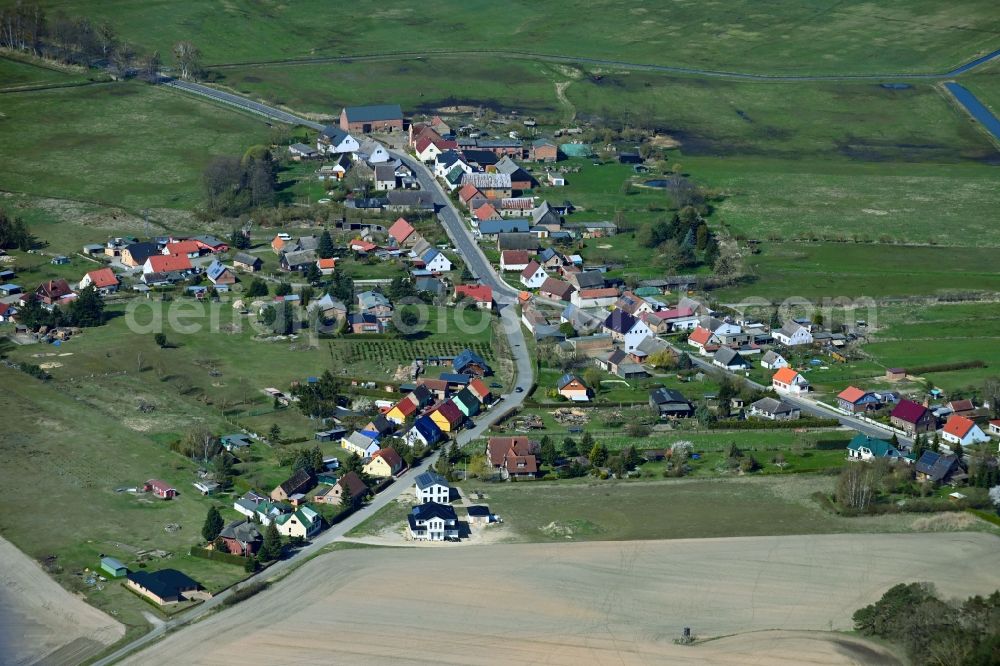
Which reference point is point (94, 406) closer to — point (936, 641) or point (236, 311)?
point (236, 311)

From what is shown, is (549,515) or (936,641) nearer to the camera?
(936,641)

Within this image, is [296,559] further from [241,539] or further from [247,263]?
[247,263]

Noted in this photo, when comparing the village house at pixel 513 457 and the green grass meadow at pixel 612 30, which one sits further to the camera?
the green grass meadow at pixel 612 30

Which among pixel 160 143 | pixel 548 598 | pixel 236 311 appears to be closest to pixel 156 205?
pixel 160 143

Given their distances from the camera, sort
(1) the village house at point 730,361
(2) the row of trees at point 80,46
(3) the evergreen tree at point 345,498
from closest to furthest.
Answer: (3) the evergreen tree at point 345,498 < (1) the village house at point 730,361 < (2) the row of trees at point 80,46

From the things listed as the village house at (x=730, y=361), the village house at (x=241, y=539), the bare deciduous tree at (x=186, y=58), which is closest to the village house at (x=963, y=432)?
the village house at (x=730, y=361)

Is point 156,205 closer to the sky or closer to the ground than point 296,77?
closer to the ground

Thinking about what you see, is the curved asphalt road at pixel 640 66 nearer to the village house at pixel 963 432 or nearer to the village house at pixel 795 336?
the village house at pixel 795 336
